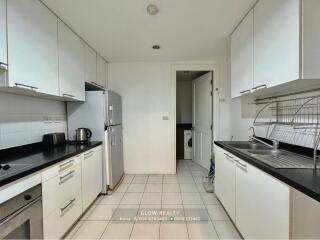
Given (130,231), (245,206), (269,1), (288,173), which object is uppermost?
(269,1)

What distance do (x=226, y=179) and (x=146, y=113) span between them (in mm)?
1981

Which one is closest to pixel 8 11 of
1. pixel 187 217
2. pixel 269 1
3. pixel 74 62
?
pixel 74 62

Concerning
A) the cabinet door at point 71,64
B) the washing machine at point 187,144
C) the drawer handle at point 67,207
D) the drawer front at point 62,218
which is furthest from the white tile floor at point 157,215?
the washing machine at point 187,144

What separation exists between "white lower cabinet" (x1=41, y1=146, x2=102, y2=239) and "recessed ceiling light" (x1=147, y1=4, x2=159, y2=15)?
5.42 ft

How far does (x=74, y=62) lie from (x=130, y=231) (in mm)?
2006

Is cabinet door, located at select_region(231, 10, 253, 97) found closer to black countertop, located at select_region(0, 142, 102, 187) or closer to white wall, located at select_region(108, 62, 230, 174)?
white wall, located at select_region(108, 62, 230, 174)

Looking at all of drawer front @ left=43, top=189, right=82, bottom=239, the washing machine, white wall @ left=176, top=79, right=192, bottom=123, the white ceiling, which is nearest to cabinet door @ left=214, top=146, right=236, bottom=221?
the white ceiling

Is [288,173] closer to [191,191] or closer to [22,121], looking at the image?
[191,191]

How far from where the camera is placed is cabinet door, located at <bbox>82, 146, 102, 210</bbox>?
205 centimetres

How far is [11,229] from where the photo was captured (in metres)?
1.06

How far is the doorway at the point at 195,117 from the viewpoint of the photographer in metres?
3.65

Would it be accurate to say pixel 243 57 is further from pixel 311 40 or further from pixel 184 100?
pixel 184 100

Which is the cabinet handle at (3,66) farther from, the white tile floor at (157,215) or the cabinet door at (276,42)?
the cabinet door at (276,42)

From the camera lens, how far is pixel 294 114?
1.55 m
